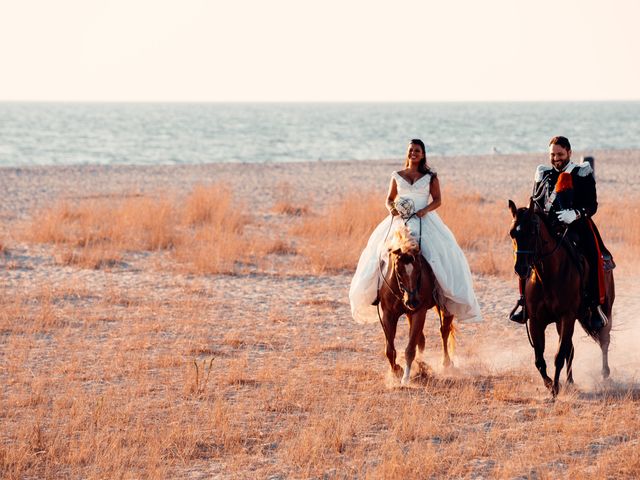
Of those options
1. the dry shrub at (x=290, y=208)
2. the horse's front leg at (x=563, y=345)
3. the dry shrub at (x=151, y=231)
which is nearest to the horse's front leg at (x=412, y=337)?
the horse's front leg at (x=563, y=345)

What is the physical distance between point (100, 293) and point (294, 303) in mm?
2676

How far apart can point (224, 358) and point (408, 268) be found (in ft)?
8.50

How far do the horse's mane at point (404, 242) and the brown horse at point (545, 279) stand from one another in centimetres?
93

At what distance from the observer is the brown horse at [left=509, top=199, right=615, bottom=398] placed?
800 cm

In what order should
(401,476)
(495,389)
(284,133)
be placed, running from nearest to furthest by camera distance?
1. (401,476)
2. (495,389)
3. (284,133)

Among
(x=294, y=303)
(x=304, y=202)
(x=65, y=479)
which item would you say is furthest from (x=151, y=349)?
(x=304, y=202)

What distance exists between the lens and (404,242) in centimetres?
878

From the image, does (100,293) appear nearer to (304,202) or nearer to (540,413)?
(540,413)

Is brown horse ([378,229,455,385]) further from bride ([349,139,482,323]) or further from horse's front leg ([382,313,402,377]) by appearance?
bride ([349,139,482,323])

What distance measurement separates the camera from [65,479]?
22.2 ft

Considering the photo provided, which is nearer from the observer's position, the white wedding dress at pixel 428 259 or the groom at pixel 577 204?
the groom at pixel 577 204

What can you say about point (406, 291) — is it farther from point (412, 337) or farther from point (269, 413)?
point (269, 413)

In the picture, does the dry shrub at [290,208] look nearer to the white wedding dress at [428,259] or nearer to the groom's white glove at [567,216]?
the white wedding dress at [428,259]

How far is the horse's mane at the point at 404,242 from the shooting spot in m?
8.69
